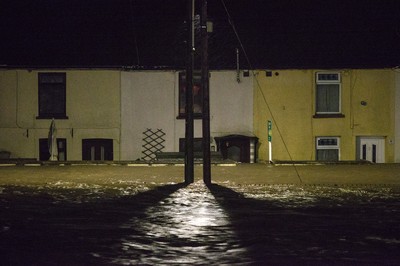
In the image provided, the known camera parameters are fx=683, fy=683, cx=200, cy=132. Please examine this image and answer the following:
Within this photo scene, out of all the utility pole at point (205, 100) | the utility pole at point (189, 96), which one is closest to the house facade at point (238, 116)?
the utility pole at point (205, 100)

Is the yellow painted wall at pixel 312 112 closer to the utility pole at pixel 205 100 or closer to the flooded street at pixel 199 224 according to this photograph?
the utility pole at pixel 205 100

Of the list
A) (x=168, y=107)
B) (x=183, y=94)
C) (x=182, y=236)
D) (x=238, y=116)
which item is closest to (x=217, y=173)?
(x=238, y=116)

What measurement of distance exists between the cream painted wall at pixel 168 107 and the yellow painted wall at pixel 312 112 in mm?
616

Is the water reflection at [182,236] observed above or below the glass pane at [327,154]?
below

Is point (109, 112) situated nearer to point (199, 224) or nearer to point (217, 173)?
point (217, 173)

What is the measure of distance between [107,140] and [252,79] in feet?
22.2

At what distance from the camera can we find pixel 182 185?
61.9 ft

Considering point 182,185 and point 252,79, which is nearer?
point 182,185

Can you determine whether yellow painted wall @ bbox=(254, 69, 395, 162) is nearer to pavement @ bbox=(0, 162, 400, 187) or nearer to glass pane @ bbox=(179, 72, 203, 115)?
glass pane @ bbox=(179, 72, 203, 115)

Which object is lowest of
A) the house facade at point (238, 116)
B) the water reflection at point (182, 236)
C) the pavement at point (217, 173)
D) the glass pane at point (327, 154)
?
the water reflection at point (182, 236)

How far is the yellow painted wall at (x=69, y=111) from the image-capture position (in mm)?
29344
